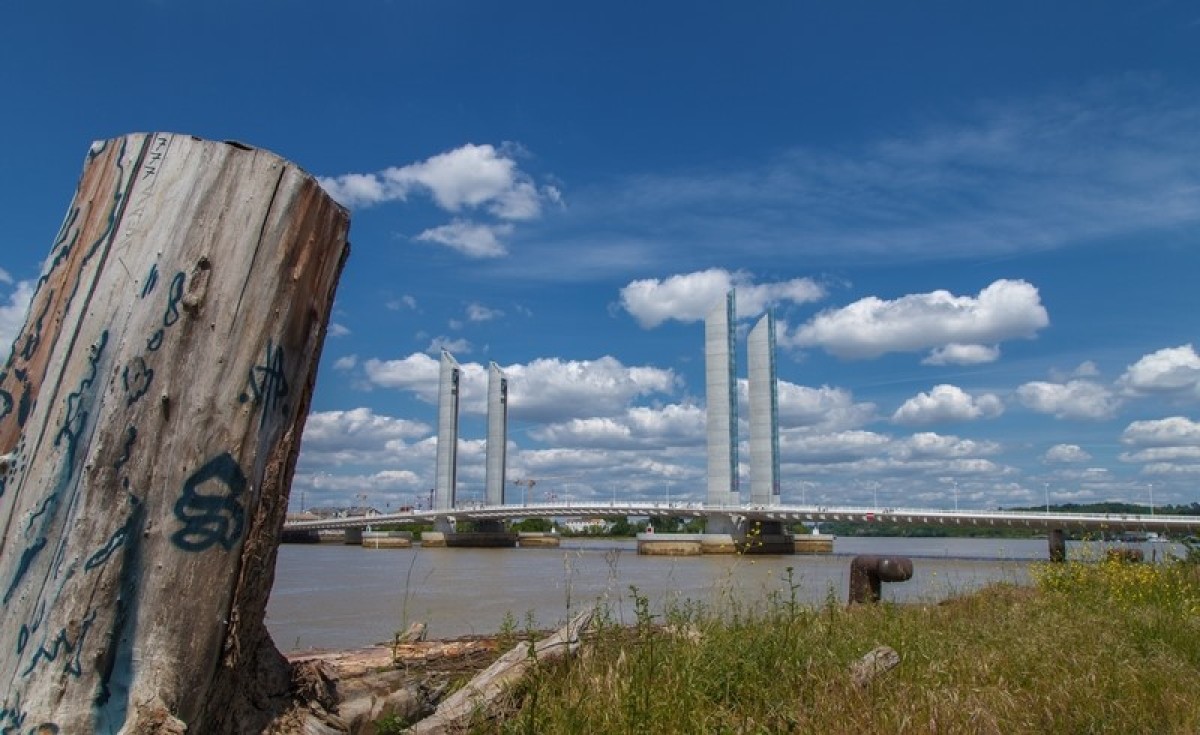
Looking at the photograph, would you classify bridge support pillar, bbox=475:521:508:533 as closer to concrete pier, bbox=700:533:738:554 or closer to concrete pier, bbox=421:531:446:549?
concrete pier, bbox=421:531:446:549

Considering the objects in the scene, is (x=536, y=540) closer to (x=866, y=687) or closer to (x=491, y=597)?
(x=491, y=597)

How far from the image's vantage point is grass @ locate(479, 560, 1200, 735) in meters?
3.24

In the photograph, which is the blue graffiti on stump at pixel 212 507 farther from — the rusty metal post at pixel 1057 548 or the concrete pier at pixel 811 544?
the concrete pier at pixel 811 544

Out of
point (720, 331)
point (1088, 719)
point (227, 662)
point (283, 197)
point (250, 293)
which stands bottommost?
point (1088, 719)

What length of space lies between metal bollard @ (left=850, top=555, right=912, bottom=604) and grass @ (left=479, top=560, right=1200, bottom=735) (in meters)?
2.72

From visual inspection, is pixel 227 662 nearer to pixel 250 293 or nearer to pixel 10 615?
pixel 10 615

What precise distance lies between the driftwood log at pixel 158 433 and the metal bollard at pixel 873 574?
675 centimetres

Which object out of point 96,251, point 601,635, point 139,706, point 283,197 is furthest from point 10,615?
point 601,635

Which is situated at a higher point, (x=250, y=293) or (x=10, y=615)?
(x=250, y=293)

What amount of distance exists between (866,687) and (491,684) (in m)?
1.58

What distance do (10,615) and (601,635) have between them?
2.54 meters

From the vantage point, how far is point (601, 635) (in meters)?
A: 4.21

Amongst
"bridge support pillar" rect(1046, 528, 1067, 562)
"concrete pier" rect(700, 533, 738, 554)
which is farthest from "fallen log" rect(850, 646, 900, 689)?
"concrete pier" rect(700, 533, 738, 554)

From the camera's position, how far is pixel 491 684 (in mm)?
3518
